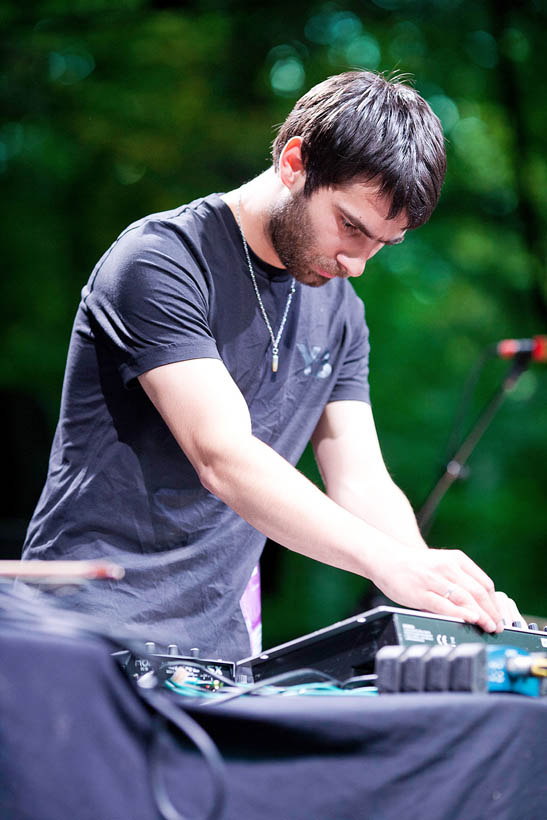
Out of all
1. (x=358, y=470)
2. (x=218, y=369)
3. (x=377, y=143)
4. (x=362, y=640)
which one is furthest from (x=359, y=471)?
(x=362, y=640)

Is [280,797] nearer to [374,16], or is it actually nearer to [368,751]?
[368,751]

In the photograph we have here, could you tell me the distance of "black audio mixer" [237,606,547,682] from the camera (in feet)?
3.49

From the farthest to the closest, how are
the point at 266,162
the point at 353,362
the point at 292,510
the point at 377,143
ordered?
1. the point at 266,162
2. the point at 353,362
3. the point at 377,143
4. the point at 292,510

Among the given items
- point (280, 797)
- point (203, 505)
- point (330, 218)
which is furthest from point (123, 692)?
point (330, 218)

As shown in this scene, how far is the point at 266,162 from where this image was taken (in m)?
6.39

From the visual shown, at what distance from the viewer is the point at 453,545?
6.46 metres

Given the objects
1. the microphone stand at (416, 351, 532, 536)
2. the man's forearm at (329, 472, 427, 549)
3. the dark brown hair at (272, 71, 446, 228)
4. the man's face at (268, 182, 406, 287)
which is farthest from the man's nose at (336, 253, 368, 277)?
the microphone stand at (416, 351, 532, 536)

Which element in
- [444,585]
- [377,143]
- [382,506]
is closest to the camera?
[444,585]

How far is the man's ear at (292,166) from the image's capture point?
166cm

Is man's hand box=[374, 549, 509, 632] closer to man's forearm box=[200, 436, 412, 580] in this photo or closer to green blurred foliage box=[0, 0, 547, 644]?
man's forearm box=[200, 436, 412, 580]

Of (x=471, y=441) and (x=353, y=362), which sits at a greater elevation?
(x=353, y=362)

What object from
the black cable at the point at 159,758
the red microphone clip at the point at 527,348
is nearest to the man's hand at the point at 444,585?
the black cable at the point at 159,758

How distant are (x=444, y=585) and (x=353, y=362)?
2.87 ft

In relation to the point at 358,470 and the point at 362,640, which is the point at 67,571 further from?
the point at 358,470
